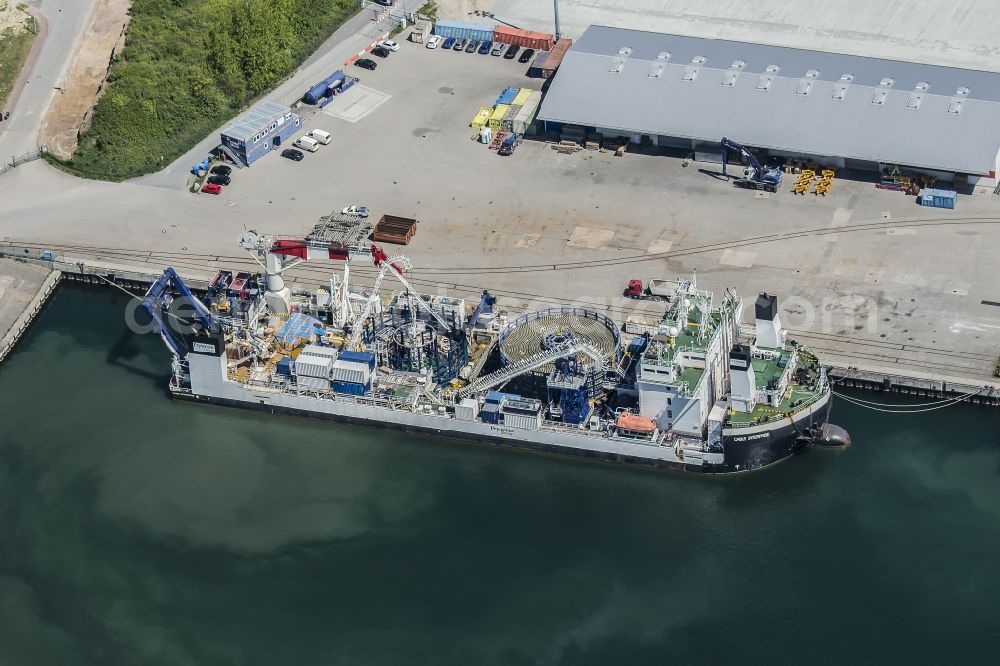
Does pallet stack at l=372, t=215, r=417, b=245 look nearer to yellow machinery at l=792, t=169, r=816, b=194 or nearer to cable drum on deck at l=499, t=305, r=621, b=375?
cable drum on deck at l=499, t=305, r=621, b=375

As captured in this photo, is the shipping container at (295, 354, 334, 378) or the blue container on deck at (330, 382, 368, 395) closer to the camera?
the blue container on deck at (330, 382, 368, 395)

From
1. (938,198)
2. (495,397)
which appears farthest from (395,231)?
(938,198)

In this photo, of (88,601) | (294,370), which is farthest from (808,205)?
(88,601)

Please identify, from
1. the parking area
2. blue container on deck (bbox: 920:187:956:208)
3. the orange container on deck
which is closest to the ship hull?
the orange container on deck

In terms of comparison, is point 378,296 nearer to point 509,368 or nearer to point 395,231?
point 509,368

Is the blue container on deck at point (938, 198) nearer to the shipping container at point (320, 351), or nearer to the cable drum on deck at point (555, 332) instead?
the cable drum on deck at point (555, 332)

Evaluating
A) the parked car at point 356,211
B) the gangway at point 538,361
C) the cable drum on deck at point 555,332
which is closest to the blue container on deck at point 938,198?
the cable drum on deck at point 555,332

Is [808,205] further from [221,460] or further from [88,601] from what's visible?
[88,601]
